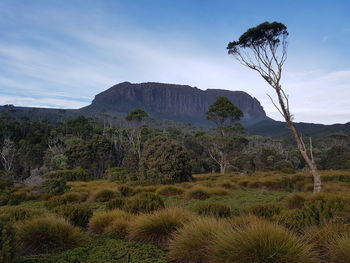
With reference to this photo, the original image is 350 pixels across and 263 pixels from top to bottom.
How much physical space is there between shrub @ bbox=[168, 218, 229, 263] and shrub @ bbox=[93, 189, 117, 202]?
8.18m

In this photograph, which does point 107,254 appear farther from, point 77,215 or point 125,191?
point 125,191

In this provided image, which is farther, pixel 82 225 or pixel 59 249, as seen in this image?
pixel 82 225

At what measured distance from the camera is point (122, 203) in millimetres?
8789

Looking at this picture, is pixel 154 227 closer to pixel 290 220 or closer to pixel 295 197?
pixel 290 220

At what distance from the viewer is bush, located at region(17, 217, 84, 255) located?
4695mm

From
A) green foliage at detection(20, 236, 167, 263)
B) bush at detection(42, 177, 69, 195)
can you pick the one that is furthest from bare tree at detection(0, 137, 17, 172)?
green foliage at detection(20, 236, 167, 263)

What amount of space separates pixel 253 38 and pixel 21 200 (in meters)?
16.3

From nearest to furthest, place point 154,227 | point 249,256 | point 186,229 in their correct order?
point 249,256 < point 186,229 < point 154,227

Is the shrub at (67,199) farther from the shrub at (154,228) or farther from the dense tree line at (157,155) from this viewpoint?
the dense tree line at (157,155)

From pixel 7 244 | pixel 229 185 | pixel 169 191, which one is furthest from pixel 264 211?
pixel 229 185

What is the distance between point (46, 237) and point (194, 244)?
294cm

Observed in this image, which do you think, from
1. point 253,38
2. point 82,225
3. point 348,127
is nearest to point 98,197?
point 82,225

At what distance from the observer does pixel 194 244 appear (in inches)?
166

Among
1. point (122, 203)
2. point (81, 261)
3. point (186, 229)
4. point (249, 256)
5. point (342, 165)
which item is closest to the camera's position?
point (249, 256)
